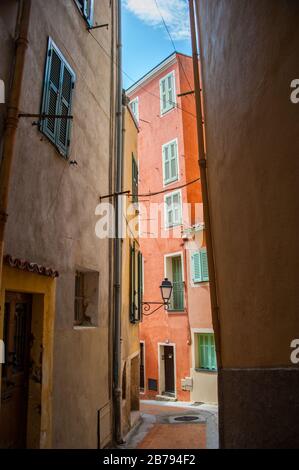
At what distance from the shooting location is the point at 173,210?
17.4 metres

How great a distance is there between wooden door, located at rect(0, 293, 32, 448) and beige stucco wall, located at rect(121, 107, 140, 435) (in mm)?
4202

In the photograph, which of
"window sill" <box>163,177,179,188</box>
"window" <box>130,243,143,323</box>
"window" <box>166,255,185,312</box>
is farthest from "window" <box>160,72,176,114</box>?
"window" <box>130,243,143,323</box>

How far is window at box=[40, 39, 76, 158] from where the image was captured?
15.8ft

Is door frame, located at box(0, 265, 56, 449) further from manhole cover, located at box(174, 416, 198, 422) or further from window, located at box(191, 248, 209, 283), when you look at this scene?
window, located at box(191, 248, 209, 283)

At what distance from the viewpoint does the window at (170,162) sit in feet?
58.9

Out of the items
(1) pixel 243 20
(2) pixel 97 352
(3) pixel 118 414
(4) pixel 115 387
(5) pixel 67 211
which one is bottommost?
(3) pixel 118 414

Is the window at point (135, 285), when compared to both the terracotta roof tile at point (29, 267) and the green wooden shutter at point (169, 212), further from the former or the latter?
the green wooden shutter at point (169, 212)

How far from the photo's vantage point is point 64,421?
486 cm

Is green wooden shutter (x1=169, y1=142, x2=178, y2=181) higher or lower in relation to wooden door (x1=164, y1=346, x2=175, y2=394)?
higher

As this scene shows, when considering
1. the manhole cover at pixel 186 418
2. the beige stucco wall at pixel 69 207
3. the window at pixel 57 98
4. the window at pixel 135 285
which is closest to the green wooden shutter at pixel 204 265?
the window at pixel 135 285

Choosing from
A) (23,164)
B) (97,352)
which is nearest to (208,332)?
(97,352)

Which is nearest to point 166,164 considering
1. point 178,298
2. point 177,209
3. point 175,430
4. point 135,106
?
point 177,209
